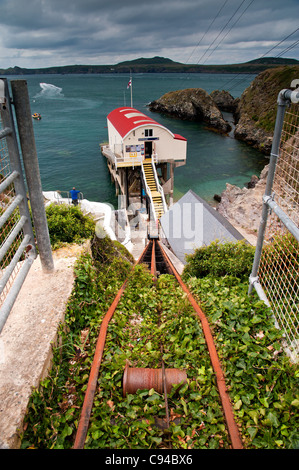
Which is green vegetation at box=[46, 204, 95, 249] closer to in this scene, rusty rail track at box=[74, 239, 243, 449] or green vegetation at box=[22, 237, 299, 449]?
green vegetation at box=[22, 237, 299, 449]

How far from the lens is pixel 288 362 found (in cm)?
405

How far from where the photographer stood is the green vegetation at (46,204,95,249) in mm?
7841

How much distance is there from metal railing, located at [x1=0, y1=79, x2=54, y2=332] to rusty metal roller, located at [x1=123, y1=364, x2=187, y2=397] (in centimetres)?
186

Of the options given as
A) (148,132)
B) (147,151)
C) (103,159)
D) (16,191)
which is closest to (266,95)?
(103,159)

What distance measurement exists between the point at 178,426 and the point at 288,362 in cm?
173

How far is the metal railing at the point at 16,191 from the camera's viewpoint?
166 inches

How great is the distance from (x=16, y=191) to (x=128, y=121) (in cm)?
2828

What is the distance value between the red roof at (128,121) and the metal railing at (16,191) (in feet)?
76.3

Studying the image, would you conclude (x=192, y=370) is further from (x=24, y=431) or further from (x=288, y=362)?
(x=24, y=431)

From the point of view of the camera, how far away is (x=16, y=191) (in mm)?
4914

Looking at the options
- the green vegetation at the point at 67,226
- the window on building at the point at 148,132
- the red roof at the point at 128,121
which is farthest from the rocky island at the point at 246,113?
the green vegetation at the point at 67,226

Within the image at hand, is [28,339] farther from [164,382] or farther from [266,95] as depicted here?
[266,95]

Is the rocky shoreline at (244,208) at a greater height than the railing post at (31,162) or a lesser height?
lesser

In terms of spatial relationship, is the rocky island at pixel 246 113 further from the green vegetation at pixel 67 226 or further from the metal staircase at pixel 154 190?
the green vegetation at pixel 67 226
